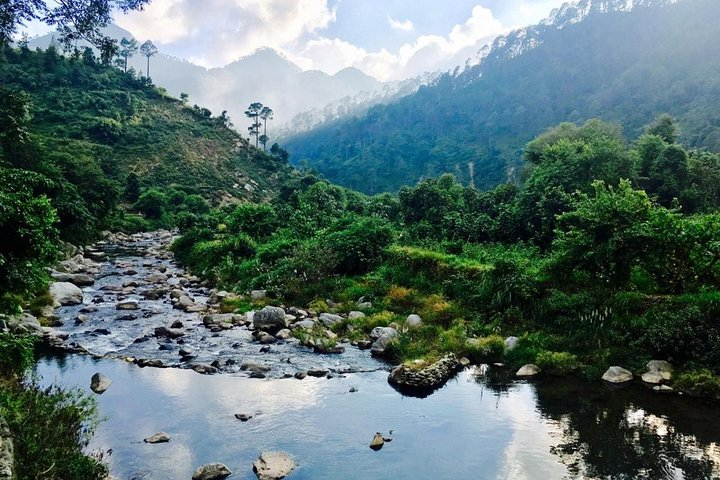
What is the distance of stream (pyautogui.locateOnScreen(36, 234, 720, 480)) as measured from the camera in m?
10.2

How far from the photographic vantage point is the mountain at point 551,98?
395ft

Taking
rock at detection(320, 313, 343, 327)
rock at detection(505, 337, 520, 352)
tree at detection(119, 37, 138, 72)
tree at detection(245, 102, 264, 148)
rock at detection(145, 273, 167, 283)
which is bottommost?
rock at detection(505, 337, 520, 352)

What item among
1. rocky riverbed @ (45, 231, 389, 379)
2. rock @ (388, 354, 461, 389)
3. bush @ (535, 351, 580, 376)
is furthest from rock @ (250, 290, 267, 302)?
bush @ (535, 351, 580, 376)

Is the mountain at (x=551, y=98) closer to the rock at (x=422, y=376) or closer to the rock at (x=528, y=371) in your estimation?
the rock at (x=528, y=371)

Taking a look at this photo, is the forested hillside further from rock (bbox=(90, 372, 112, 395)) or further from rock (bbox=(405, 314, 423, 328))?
rock (bbox=(405, 314, 423, 328))

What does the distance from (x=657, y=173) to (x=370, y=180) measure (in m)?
110

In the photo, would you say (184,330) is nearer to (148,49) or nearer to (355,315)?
(355,315)

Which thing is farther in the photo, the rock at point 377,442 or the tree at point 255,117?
the tree at point 255,117

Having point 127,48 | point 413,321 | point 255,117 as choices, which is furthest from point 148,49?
point 413,321

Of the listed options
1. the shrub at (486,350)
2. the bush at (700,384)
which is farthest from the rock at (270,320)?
the bush at (700,384)

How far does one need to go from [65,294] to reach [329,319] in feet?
43.8

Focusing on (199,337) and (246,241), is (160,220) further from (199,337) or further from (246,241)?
(199,337)

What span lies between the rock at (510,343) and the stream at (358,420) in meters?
1.23

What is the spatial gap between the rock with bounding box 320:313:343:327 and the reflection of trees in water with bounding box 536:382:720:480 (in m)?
8.86
